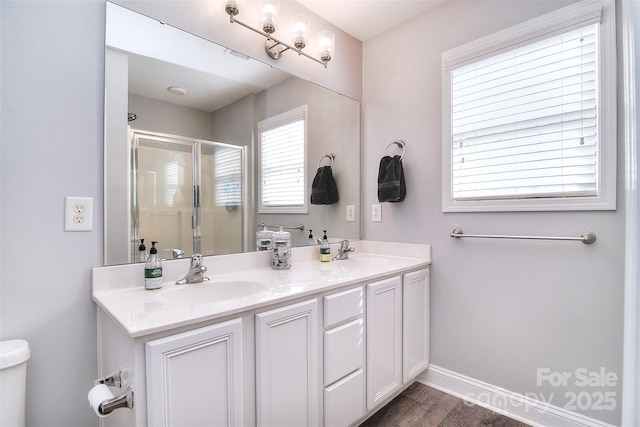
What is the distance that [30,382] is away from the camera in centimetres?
108

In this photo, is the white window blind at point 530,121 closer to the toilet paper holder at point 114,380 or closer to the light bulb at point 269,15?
the light bulb at point 269,15

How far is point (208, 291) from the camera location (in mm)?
1349

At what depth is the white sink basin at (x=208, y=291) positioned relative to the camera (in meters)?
1.21

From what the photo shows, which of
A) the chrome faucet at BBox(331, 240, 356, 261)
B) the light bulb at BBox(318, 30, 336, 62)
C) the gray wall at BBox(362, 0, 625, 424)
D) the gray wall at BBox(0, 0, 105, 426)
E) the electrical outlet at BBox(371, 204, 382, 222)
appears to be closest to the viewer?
the gray wall at BBox(0, 0, 105, 426)

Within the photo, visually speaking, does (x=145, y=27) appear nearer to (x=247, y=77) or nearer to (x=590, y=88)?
(x=247, y=77)

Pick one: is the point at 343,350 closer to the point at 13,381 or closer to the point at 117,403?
the point at 117,403

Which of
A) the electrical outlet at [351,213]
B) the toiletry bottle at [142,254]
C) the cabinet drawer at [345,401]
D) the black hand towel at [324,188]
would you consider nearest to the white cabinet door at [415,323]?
the cabinet drawer at [345,401]

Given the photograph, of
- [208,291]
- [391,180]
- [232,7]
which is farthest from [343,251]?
[232,7]

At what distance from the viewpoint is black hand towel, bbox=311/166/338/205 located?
2.09 meters

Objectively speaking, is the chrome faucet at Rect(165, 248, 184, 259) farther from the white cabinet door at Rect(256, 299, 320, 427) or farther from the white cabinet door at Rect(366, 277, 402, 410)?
the white cabinet door at Rect(366, 277, 402, 410)

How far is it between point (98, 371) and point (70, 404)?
0.46 feet

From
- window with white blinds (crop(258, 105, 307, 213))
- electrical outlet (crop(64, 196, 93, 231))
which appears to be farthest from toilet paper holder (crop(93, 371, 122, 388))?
window with white blinds (crop(258, 105, 307, 213))

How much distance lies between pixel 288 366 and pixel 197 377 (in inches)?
14.0

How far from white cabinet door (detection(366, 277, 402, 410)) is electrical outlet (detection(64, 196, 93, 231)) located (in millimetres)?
1236
